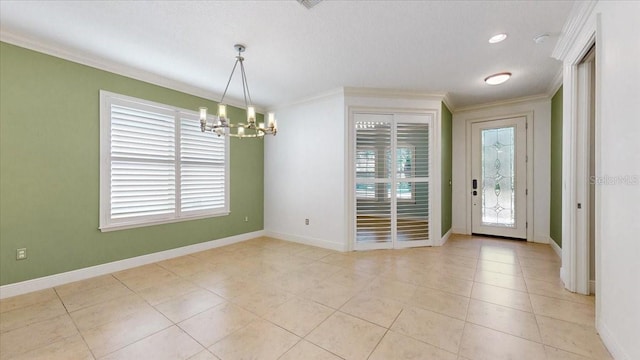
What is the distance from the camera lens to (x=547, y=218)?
15.3ft

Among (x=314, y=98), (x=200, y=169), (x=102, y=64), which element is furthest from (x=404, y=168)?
(x=102, y=64)

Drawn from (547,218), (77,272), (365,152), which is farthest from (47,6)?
(547,218)

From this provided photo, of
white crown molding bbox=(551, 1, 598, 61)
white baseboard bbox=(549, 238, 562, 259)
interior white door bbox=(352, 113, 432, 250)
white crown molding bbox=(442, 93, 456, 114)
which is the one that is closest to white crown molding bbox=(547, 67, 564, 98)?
white crown molding bbox=(551, 1, 598, 61)

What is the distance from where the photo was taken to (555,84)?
3.97 meters

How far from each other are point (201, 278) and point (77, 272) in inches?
58.4

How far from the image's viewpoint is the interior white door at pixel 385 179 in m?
4.32

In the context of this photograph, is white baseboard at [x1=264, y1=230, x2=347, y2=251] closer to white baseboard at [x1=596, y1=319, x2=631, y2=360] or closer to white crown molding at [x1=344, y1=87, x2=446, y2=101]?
white crown molding at [x1=344, y1=87, x2=446, y2=101]

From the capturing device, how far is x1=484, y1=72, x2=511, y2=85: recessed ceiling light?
143 inches

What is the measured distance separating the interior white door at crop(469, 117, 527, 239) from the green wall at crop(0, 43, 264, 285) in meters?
6.09

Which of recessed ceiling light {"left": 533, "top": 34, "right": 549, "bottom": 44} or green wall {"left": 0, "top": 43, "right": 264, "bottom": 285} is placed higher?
recessed ceiling light {"left": 533, "top": 34, "right": 549, "bottom": 44}

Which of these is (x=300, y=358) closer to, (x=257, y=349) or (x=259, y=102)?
(x=257, y=349)

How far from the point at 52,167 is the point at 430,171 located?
5285 millimetres

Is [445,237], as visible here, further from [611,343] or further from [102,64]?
[102,64]

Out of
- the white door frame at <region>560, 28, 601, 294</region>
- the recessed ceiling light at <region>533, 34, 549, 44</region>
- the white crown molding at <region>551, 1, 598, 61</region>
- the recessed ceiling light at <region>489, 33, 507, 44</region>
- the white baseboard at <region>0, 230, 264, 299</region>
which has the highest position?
the recessed ceiling light at <region>489, 33, 507, 44</region>
